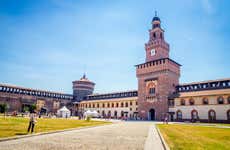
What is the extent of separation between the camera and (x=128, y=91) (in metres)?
66.4

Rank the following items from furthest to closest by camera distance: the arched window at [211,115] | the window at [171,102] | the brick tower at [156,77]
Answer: the brick tower at [156,77] → the window at [171,102] → the arched window at [211,115]

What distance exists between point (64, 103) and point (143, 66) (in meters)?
40.2

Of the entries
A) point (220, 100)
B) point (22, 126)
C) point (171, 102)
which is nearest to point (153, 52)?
point (171, 102)

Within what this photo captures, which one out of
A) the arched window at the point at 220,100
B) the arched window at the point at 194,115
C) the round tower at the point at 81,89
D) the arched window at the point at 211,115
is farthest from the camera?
the round tower at the point at 81,89

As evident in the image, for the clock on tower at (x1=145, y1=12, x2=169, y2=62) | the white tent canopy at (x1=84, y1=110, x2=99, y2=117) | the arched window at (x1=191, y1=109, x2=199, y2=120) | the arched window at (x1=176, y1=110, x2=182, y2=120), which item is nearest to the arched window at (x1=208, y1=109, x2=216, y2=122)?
the arched window at (x1=191, y1=109, x2=199, y2=120)

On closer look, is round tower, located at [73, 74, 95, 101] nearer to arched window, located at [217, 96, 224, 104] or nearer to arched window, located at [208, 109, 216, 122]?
arched window, located at [208, 109, 216, 122]

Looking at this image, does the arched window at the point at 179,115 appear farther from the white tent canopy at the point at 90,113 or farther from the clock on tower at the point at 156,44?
the white tent canopy at the point at 90,113

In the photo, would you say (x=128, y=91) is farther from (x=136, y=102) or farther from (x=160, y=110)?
(x=160, y=110)

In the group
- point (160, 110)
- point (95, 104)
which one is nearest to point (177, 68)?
point (160, 110)

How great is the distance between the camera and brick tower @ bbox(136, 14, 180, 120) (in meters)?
49.1

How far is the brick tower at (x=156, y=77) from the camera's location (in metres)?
49.1

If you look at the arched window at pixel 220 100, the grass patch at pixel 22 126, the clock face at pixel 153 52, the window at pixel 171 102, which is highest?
the clock face at pixel 153 52

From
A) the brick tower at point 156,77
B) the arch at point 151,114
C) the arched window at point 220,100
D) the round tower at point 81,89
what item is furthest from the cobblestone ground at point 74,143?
the round tower at point 81,89

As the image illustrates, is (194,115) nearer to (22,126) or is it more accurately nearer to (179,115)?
(179,115)
